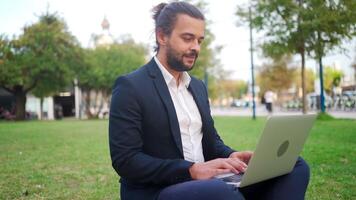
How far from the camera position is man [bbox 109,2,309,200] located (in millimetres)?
2414

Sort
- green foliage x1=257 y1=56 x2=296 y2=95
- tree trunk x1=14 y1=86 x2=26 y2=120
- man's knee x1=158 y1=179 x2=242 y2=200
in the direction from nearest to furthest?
man's knee x1=158 y1=179 x2=242 y2=200
tree trunk x1=14 y1=86 x2=26 y2=120
green foliage x1=257 y1=56 x2=296 y2=95

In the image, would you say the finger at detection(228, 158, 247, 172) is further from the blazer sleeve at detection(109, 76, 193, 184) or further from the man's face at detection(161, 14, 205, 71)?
the man's face at detection(161, 14, 205, 71)

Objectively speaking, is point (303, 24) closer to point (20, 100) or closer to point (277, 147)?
point (277, 147)

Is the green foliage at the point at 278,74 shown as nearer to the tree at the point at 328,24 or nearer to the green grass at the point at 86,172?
the tree at the point at 328,24

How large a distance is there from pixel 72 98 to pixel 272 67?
30.6 m

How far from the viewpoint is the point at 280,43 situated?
1947cm

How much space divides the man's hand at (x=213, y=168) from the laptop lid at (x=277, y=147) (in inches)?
4.4

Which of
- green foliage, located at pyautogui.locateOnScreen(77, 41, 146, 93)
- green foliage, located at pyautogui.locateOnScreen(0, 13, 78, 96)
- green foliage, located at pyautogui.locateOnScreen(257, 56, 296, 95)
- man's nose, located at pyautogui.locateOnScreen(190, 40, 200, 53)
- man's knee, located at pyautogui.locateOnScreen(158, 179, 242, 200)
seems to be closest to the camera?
man's knee, located at pyautogui.locateOnScreen(158, 179, 242, 200)

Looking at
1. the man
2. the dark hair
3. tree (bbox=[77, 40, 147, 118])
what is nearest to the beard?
the man

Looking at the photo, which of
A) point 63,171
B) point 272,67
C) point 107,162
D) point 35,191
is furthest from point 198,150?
point 272,67

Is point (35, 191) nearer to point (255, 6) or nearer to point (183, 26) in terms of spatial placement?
point (183, 26)

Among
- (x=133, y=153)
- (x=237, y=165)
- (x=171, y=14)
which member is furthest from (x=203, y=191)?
(x=171, y=14)

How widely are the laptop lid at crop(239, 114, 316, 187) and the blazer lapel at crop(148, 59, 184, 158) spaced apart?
49cm

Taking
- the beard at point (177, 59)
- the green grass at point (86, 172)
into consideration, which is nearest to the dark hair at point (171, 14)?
the beard at point (177, 59)
